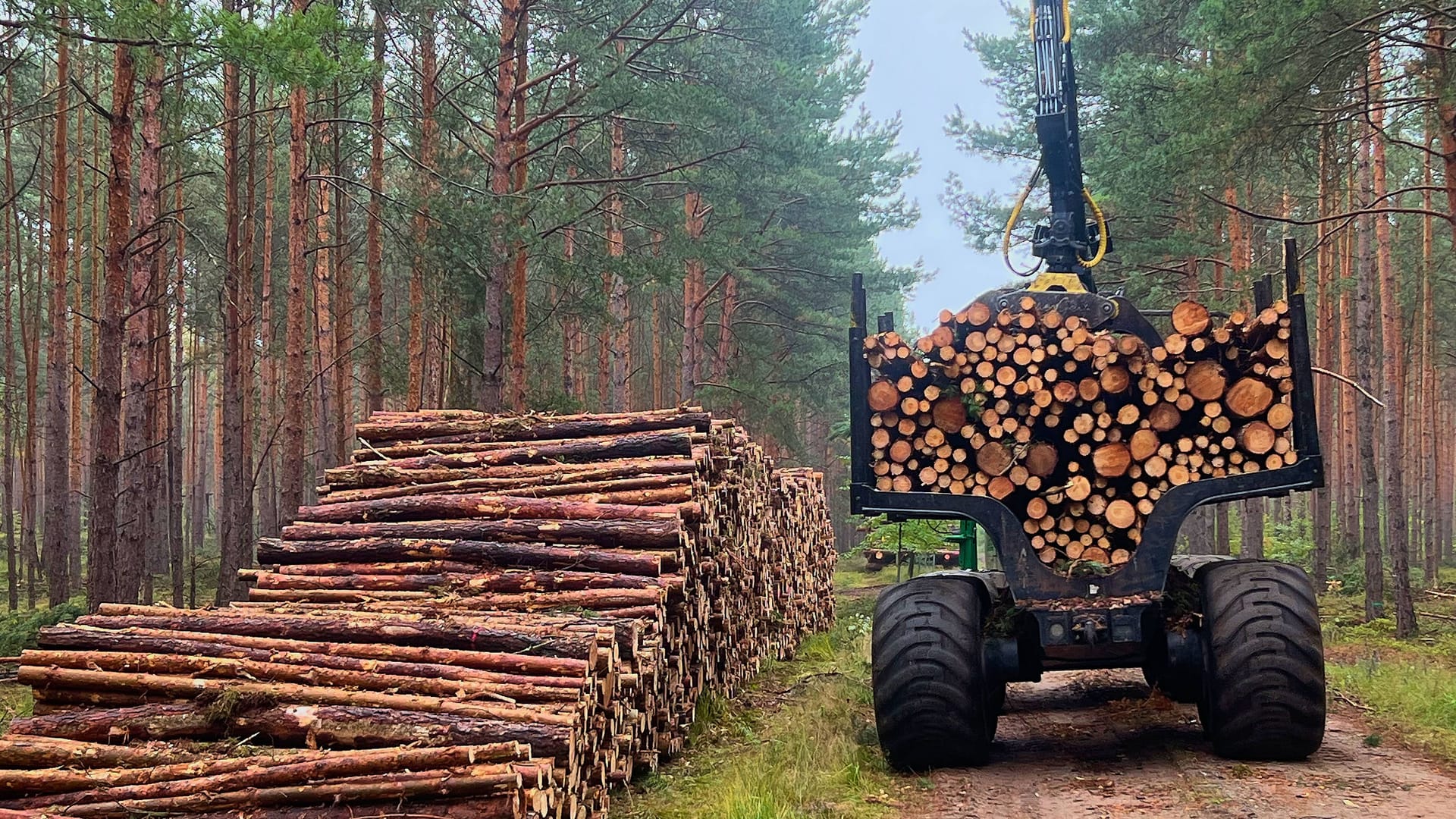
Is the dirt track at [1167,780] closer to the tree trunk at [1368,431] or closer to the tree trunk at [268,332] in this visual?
the tree trunk at [1368,431]

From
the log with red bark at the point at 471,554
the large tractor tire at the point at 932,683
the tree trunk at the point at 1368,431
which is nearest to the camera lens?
the large tractor tire at the point at 932,683

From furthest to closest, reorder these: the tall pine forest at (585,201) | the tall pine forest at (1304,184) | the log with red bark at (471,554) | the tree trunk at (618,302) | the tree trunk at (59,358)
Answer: the tree trunk at (618,302)
the tree trunk at (59,358)
the tall pine forest at (1304,184)
the tall pine forest at (585,201)
the log with red bark at (471,554)

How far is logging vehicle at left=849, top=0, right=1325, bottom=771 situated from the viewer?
644cm

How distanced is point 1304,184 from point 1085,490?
19.9 m

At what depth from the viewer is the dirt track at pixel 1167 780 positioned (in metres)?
5.62

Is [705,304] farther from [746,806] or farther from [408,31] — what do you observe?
[746,806]

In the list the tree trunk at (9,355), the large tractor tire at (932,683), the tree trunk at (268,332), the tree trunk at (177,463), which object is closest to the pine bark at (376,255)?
the tree trunk at (268,332)

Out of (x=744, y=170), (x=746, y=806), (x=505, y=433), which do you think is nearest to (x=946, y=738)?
(x=746, y=806)

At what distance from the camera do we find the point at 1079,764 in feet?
22.7

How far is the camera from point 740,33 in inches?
731

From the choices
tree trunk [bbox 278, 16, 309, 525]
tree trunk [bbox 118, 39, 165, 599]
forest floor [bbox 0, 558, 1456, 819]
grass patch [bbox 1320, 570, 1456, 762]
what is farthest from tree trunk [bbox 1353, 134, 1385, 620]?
tree trunk [bbox 118, 39, 165, 599]

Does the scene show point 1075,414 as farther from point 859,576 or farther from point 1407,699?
point 859,576

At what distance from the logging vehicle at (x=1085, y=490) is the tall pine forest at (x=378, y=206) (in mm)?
5210

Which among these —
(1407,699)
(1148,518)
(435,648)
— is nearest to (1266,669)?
(1148,518)
